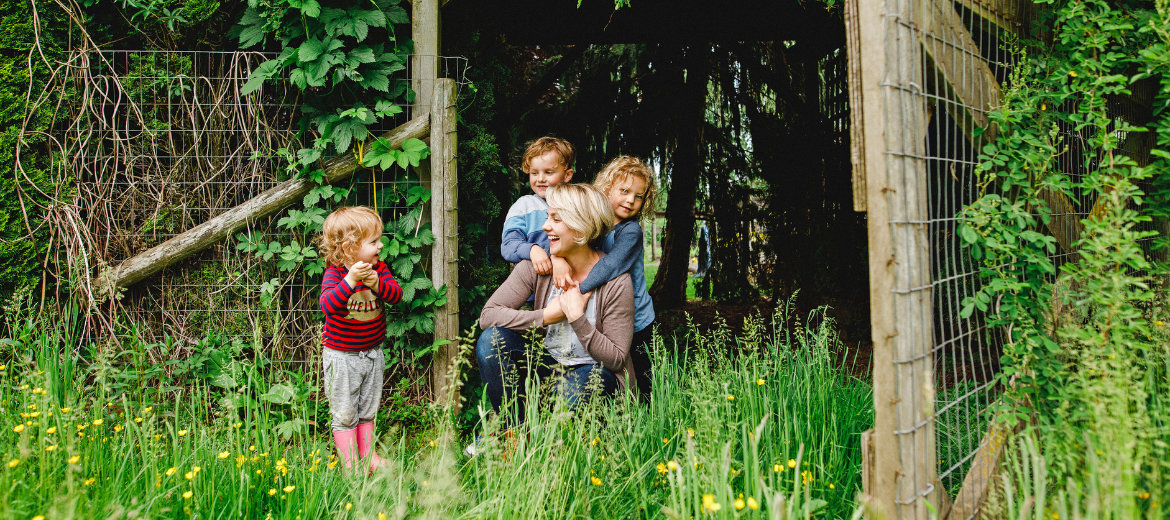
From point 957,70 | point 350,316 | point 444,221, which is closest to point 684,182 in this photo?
point 444,221

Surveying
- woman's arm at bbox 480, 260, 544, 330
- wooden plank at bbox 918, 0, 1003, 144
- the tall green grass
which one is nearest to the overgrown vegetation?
wooden plank at bbox 918, 0, 1003, 144

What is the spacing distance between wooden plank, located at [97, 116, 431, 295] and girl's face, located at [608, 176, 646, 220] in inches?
39.7

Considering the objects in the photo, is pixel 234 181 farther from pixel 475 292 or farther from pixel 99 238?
pixel 475 292

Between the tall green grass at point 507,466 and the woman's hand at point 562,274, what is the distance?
54 centimetres

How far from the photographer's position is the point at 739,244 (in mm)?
6926

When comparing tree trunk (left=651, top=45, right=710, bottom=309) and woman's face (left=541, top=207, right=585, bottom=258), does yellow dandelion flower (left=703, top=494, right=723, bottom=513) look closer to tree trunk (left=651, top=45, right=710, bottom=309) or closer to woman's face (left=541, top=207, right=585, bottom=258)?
woman's face (left=541, top=207, right=585, bottom=258)

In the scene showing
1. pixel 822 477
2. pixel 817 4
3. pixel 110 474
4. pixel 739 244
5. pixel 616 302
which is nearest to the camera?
pixel 110 474

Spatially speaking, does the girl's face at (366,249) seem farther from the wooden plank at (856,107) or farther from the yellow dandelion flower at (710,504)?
the wooden plank at (856,107)

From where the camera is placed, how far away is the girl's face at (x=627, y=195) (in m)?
3.07

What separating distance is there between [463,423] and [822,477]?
6.26 feet

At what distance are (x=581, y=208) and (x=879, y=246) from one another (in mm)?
1312

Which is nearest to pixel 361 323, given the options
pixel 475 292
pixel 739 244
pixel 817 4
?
pixel 475 292

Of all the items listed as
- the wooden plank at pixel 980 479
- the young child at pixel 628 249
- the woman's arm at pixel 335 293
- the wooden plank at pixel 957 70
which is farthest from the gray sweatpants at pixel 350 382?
the wooden plank at pixel 957 70

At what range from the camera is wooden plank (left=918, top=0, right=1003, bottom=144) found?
6.27 ft
